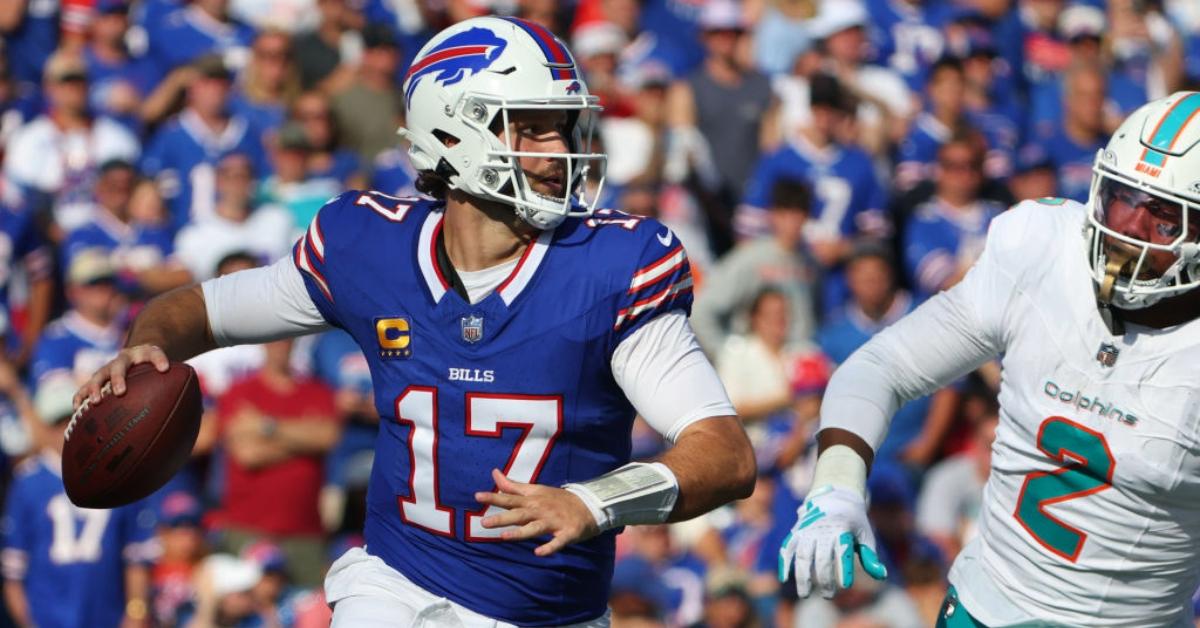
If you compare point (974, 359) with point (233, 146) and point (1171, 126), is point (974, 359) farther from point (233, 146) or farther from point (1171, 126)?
point (233, 146)

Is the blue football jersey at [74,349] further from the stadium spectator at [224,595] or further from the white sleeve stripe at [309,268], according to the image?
the white sleeve stripe at [309,268]

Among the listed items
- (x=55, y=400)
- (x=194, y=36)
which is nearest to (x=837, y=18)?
(x=194, y=36)

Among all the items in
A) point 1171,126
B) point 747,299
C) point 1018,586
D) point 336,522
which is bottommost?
point 336,522

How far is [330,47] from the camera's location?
994 cm

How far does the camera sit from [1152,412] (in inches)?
165

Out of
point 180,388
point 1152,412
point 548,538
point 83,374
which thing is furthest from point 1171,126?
point 83,374

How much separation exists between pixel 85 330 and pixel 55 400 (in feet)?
1.92

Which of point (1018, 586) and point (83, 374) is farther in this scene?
point (83, 374)

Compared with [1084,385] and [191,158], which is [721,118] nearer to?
[191,158]

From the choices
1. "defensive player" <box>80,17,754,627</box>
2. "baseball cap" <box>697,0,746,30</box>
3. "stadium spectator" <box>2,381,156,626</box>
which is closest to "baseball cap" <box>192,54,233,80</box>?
"stadium spectator" <box>2,381,156,626</box>

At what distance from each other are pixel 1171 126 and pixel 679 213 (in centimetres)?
481

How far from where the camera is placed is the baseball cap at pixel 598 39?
9.73m

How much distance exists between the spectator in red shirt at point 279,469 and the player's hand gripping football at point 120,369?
3501 mm

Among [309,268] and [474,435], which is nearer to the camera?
[474,435]
